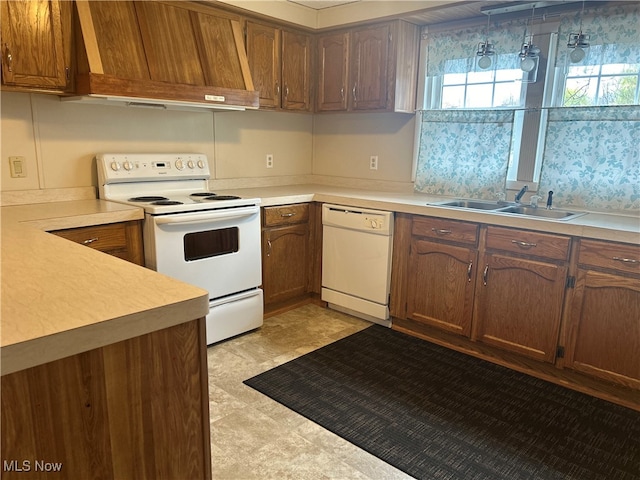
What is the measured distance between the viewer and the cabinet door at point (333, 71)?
11.8ft

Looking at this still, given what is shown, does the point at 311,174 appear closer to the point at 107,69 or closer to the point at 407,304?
the point at 407,304

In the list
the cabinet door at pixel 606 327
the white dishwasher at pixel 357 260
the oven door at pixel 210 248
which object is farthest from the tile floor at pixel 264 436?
the cabinet door at pixel 606 327

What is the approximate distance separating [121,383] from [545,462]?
1782mm

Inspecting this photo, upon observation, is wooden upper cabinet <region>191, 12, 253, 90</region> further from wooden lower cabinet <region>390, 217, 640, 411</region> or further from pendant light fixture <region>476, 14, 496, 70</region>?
pendant light fixture <region>476, 14, 496, 70</region>

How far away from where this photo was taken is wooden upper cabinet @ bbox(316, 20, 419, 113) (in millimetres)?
3338

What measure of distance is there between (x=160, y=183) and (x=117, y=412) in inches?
93.2

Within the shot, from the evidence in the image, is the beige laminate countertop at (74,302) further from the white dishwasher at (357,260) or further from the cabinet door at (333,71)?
the cabinet door at (333,71)

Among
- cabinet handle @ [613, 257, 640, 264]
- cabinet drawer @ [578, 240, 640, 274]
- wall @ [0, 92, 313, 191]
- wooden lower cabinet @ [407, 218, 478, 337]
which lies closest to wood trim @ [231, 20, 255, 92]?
wall @ [0, 92, 313, 191]

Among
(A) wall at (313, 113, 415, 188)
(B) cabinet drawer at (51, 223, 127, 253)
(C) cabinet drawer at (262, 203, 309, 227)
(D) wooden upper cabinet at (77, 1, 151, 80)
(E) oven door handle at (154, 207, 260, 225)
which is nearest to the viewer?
(B) cabinet drawer at (51, 223, 127, 253)

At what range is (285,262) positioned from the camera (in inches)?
136

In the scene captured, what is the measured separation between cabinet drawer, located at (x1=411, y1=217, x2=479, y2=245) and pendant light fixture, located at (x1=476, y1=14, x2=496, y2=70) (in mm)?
1106

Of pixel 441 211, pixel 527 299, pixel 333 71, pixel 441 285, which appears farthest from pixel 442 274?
pixel 333 71

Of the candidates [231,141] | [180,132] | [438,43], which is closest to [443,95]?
[438,43]

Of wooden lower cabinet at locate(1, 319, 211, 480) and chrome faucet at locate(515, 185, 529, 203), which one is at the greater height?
chrome faucet at locate(515, 185, 529, 203)
